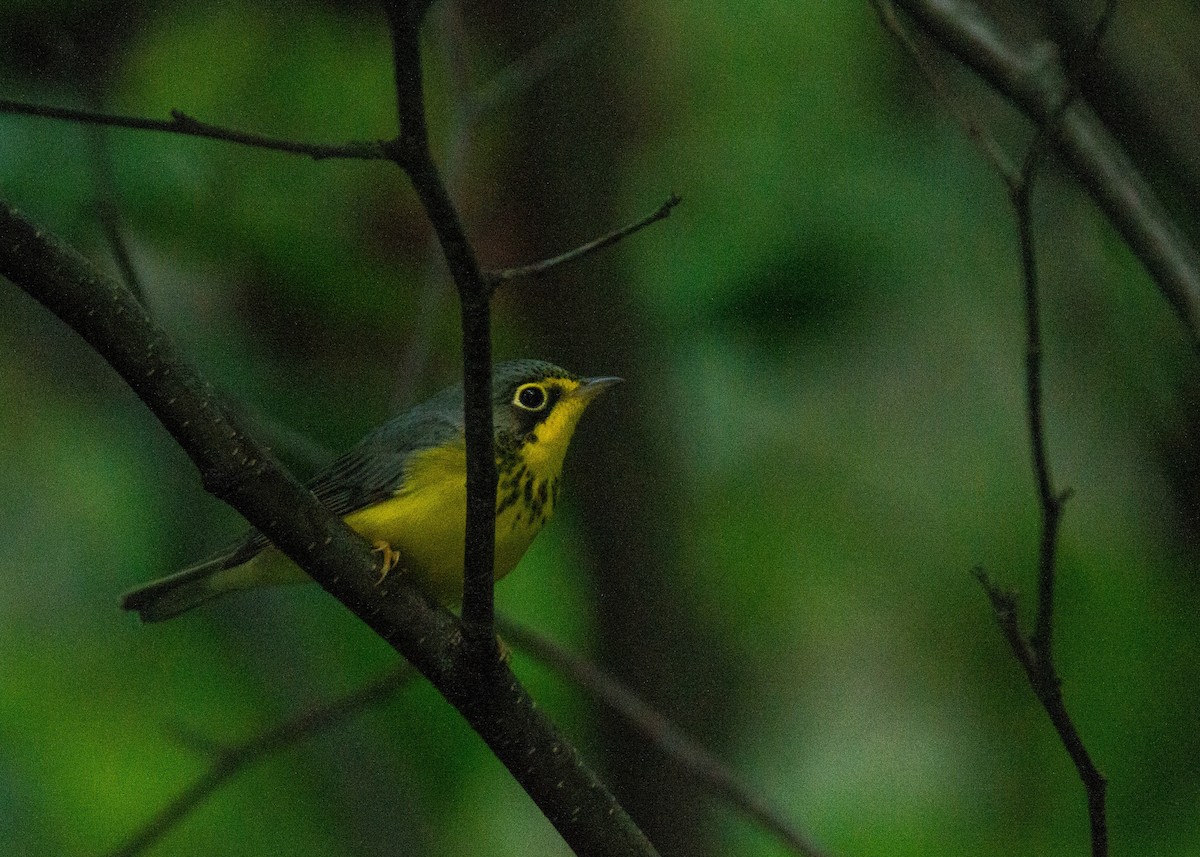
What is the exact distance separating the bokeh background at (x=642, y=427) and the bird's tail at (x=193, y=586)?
0.48 meters

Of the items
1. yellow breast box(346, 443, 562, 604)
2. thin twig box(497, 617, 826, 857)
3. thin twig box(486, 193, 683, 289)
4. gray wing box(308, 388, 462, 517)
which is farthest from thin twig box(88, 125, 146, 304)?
thin twig box(497, 617, 826, 857)

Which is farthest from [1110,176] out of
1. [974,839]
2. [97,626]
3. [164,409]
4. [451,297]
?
[97,626]

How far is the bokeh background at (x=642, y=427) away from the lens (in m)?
4.71

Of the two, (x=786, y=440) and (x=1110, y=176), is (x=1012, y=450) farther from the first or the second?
(x=1110, y=176)

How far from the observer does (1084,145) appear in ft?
10.6

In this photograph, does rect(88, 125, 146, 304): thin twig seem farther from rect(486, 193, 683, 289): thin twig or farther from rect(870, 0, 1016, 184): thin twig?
rect(870, 0, 1016, 184): thin twig

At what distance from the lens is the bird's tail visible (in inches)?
149

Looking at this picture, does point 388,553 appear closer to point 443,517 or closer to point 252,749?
point 443,517


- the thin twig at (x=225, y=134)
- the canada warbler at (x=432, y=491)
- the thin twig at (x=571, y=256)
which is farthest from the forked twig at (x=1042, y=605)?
the canada warbler at (x=432, y=491)

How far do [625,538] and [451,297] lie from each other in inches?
47.9

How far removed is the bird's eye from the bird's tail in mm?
799

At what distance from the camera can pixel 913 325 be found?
6.04 m

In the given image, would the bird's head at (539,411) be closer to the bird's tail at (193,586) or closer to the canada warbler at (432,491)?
the canada warbler at (432,491)

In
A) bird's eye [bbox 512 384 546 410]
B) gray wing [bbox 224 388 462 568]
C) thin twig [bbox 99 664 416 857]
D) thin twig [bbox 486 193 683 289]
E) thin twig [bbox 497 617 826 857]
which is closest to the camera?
thin twig [bbox 486 193 683 289]
